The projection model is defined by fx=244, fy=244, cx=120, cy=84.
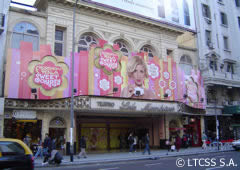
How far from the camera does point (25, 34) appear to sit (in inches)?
839

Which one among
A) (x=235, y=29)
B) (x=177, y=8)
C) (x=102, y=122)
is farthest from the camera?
(x=235, y=29)

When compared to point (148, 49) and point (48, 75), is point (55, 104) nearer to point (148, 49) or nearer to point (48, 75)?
point (48, 75)

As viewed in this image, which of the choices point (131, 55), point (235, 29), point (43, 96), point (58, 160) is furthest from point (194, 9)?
point (58, 160)

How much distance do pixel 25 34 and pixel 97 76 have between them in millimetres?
7240

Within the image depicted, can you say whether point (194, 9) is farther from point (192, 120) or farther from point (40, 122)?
point (40, 122)

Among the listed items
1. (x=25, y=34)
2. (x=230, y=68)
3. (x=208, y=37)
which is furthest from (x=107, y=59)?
(x=230, y=68)

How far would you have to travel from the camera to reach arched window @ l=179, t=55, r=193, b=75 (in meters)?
30.9

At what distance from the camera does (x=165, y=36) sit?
96.8 ft

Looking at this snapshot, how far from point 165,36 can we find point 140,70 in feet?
24.7

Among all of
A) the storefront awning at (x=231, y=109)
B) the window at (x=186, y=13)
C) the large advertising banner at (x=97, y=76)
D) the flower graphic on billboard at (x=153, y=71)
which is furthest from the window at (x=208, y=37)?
the flower graphic on billboard at (x=153, y=71)

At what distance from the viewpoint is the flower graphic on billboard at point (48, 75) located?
19.7m

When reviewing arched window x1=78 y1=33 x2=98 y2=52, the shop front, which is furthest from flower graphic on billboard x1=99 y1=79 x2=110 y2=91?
the shop front

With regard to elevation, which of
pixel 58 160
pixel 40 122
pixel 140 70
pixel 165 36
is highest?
pixel 165 36

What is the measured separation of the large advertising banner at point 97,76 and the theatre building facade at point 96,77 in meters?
0.08
